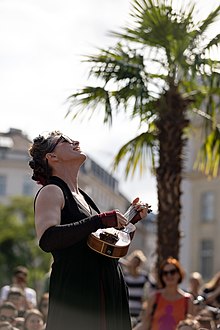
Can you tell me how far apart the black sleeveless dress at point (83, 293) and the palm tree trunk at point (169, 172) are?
302 inches

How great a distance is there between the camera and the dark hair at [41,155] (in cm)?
521

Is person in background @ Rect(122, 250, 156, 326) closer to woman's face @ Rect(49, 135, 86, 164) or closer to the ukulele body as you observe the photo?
woman's face @ Rect(49, 135, 86, 164)

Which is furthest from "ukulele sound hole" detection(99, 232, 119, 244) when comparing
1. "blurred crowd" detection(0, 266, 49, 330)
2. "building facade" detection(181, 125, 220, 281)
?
"building facade" detection(181, 125, 220, 281)

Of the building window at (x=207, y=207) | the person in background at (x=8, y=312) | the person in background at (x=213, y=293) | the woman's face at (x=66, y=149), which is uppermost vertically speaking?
the woman's face at (x=66, y=149)

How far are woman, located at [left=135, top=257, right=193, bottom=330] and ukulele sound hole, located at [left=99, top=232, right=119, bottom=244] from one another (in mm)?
4488

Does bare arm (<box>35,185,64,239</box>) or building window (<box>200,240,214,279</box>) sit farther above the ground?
bare arm (<box>35,185,64,239</box>)

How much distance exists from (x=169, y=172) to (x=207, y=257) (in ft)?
126

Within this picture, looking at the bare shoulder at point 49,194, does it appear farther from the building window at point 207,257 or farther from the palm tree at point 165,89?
the building window at point 207,257

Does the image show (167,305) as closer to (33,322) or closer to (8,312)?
(33,322)

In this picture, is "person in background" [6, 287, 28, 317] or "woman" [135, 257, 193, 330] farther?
"person in background" [6, 287, 28, 317]

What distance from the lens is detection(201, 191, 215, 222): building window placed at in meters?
50.1

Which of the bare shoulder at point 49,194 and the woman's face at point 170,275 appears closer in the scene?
the bare shoulder at point 49,194

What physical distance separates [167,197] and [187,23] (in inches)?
86.7

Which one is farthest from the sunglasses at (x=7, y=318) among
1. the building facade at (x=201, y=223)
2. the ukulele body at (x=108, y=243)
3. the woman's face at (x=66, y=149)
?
the building facade at (x=201, y=223)
